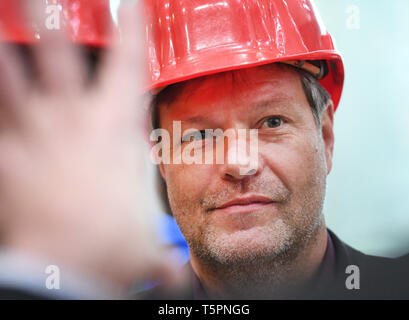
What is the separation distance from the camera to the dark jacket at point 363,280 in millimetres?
1614

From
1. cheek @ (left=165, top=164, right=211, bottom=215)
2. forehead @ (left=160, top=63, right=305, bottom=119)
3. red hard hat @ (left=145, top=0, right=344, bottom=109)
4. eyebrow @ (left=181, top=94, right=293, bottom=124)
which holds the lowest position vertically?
cheek @ (left=165, top=164, right=211, bottom=215)

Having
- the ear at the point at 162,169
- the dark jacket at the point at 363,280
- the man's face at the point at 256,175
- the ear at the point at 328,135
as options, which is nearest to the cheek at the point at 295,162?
the man's face at the point at 256,175

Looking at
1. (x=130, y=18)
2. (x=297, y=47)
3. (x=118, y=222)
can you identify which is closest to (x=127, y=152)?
(x=118, y=222)

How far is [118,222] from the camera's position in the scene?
1.58m

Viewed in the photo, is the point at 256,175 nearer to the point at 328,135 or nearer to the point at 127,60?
the point at 328,135

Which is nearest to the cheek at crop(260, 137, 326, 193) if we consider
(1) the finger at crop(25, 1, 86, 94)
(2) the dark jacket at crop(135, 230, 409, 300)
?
(2) the dark jacket at crop(135, 230, 409, 300)

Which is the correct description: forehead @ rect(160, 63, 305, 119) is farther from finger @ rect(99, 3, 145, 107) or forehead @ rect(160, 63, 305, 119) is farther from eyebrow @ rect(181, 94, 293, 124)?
finger @ rect(99, 3, 145, 107)

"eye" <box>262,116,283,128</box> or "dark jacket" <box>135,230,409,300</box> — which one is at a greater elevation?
"eye" <box>262,116,283,128</box>

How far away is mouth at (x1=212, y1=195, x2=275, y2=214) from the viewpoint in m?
1.46

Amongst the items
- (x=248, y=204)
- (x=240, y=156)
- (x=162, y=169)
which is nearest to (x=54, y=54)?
(x=162, y=169)

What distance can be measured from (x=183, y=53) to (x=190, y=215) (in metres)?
0.60

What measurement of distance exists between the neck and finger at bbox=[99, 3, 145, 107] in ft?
2.42

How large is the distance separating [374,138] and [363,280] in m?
0.56
